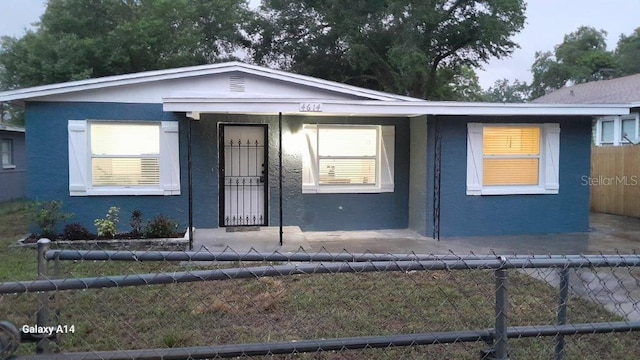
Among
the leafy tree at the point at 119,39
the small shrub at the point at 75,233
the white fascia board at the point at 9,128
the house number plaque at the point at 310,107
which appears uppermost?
the leafy tree at the point at 119,39

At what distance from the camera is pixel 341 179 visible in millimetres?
10797

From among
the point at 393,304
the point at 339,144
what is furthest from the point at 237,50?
the point at 393,304

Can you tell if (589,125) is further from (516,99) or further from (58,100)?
(516,99)

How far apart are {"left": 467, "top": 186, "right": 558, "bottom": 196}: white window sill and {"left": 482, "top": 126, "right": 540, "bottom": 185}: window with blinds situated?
124mm

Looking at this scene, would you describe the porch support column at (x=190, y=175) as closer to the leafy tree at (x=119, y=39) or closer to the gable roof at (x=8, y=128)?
the gable roof at (x=8, y=128)

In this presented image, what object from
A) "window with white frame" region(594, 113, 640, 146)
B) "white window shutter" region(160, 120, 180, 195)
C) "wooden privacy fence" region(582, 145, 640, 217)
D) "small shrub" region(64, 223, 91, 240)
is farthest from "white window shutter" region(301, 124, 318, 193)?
"window with white frame" region(594, 113, 640, 146)

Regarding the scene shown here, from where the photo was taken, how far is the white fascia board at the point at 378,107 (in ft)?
27.9

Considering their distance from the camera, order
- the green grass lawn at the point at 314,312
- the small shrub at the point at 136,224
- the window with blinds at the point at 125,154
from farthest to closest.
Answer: the window with blinds at the point at 125,154 → the small shrub at the point at 136,224 → the green grass lawn at the point at 314,312

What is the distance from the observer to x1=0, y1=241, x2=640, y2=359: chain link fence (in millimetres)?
2326

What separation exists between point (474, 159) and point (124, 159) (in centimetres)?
663

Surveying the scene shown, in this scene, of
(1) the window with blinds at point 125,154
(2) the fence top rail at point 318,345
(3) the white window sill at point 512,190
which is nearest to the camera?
(2) the fence top rail at point 318,345

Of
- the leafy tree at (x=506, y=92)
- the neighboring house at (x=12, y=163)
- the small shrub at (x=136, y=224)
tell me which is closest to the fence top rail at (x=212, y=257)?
the small shrub at (x=136, y=224)

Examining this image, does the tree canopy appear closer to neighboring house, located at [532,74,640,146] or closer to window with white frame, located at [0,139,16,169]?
window with white frame, located at [0,139,16,169]

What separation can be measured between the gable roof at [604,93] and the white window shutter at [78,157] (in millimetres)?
15940
